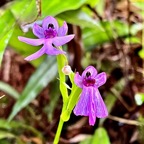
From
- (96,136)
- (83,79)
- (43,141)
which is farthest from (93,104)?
(43,141)

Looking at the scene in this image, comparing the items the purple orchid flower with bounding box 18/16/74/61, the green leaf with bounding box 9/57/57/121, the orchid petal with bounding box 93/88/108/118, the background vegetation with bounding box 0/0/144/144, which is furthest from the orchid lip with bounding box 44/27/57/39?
the green leaf with bounding box 9/57/57/121

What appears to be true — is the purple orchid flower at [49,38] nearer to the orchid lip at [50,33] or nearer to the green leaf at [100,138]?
the orchid lip at [50,33]

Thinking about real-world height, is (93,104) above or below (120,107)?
above

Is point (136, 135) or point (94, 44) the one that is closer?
point (136, 135)

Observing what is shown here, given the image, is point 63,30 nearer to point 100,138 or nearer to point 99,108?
point 99,108

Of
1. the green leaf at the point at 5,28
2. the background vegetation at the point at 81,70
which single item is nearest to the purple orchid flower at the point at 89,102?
the green leaf at the point at 5,28

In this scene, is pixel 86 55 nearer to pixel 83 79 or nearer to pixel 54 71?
pixel 54 71
